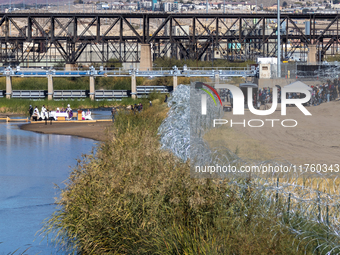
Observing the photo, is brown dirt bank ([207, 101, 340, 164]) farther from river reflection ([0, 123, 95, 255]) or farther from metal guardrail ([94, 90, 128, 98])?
metal guardrail ([94, 90, 128, 98])

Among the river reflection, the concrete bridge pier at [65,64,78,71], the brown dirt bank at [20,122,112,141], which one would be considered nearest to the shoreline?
the brown dirt bank at [20,122,112,141]

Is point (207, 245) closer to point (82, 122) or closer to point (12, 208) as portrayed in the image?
point (12, 208)

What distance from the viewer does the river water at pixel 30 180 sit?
17.3m

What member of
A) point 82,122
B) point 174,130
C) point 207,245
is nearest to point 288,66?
point 82,122

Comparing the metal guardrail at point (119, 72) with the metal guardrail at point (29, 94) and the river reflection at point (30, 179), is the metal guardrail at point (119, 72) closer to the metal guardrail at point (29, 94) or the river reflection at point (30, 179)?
the metal guardrail at point (29, 94)

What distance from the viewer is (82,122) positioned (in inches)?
1971

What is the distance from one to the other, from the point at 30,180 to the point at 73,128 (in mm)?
20730

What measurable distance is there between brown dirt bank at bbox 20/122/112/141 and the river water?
1.39 meters

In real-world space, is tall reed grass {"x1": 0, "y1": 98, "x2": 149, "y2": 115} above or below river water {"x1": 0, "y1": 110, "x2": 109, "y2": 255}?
above

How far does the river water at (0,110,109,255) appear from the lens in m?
17.3

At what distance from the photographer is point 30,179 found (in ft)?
84.8

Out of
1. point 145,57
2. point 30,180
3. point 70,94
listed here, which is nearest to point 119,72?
point 70,94

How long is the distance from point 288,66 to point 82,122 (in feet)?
69.3

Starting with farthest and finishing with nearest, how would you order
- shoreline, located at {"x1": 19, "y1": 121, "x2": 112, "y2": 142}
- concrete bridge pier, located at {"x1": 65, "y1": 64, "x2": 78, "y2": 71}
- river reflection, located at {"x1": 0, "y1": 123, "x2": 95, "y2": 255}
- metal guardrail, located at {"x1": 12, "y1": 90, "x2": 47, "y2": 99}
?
concrete bridge pier, located at {"x1": 65, "y1": 64, "x2": 78, "y2": 71}
metal guardrail, located at {"x1": 12, "y1": 90, "x2": 47, "y2": 99}
shoreline, located at {"x1": 19, "y1": 121, "x2": 112, "y2": 142}
river reflection, located at {"x1": 0, "y1": 123, "x2": 95, "y2": 255}
